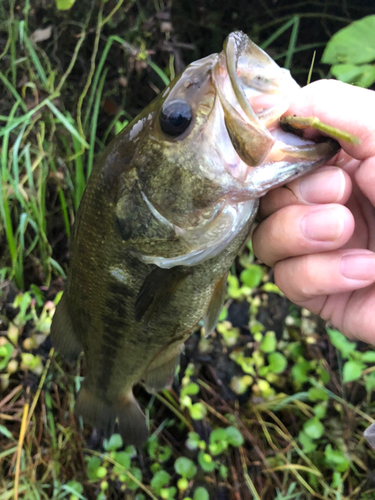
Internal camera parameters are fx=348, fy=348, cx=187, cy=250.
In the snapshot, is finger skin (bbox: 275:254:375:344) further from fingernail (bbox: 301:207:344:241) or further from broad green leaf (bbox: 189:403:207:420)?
broad green leaf (bbox: 189:403:207:420)

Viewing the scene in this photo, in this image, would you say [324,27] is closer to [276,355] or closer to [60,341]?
[276,355]

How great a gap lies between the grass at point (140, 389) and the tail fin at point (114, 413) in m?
0.35

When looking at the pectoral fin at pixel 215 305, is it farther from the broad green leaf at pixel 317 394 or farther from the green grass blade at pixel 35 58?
the green grass blade at pixel 35 58

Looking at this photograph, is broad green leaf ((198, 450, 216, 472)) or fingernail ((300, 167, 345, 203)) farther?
broad green leaf ((198, 450, 216, 472))

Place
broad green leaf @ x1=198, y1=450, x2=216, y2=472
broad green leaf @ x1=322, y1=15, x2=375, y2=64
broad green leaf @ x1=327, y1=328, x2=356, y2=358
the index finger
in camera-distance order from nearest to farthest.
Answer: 1. the index finger
2. broad green leaf @ x1=322, y1=15, x2=375, y2=64
3. broad green leaf @ x1=327, y1=328, x2=356, y2=358
4. broad green leaf @ x1=198, y1=450, x2=216, y2=472

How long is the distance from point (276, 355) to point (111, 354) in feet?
3.20

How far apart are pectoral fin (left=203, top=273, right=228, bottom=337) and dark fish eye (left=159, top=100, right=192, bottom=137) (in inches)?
19.1

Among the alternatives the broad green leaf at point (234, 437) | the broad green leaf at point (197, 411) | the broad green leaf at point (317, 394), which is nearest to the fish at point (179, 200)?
the broad green leaf at point (197, 411)

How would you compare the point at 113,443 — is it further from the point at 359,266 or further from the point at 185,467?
the point at 359,266

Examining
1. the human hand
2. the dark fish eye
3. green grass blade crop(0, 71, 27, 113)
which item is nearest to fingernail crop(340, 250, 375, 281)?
the human hand

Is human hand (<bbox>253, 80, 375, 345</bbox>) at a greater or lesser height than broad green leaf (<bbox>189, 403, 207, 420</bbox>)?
greater

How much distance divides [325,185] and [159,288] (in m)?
0.51

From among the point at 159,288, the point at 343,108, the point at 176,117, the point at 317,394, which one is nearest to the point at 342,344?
the point at 317,394

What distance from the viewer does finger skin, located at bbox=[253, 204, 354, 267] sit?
0.85 metres
